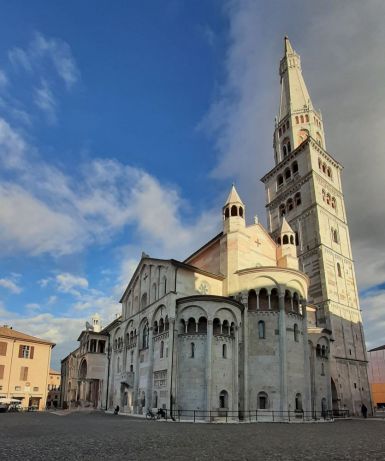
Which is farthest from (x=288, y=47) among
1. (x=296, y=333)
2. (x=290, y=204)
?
(x=296, y=333)

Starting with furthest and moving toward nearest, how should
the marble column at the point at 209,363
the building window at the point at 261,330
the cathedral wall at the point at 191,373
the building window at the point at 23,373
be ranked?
the building window at the point at 23,373 → the building window at the point at 261,330 → the cathedral wall at the point at 191,373 → the marble column at the point at 209,363

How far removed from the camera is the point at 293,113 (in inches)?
2319

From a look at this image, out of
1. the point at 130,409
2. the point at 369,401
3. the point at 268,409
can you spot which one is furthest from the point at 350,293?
the point at 130,409

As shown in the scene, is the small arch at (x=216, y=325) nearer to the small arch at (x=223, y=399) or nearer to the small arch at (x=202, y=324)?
the small arch at (x=202, y=324)

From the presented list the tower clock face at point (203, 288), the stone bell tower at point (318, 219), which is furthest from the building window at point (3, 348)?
the stone bell tower at point (318, 219)

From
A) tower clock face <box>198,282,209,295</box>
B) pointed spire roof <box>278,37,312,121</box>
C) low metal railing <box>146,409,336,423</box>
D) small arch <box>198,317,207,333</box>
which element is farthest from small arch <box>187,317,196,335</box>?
pointed spire roof <box>278,37,312,121</box>

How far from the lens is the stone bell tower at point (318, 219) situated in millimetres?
43500

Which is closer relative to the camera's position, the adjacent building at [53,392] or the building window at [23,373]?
the building window at [23,373]

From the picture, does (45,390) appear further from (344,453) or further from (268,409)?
(344,453)

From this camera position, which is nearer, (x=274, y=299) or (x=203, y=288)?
(x=274, y=299)

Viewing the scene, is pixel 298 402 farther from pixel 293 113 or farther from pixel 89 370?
pixel 293 113

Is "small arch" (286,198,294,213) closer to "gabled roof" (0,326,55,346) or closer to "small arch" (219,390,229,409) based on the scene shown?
"small arch" (219,390,229,409)

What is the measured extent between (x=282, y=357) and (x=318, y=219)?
22723mm

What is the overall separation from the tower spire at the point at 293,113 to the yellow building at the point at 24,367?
46.2 metres
